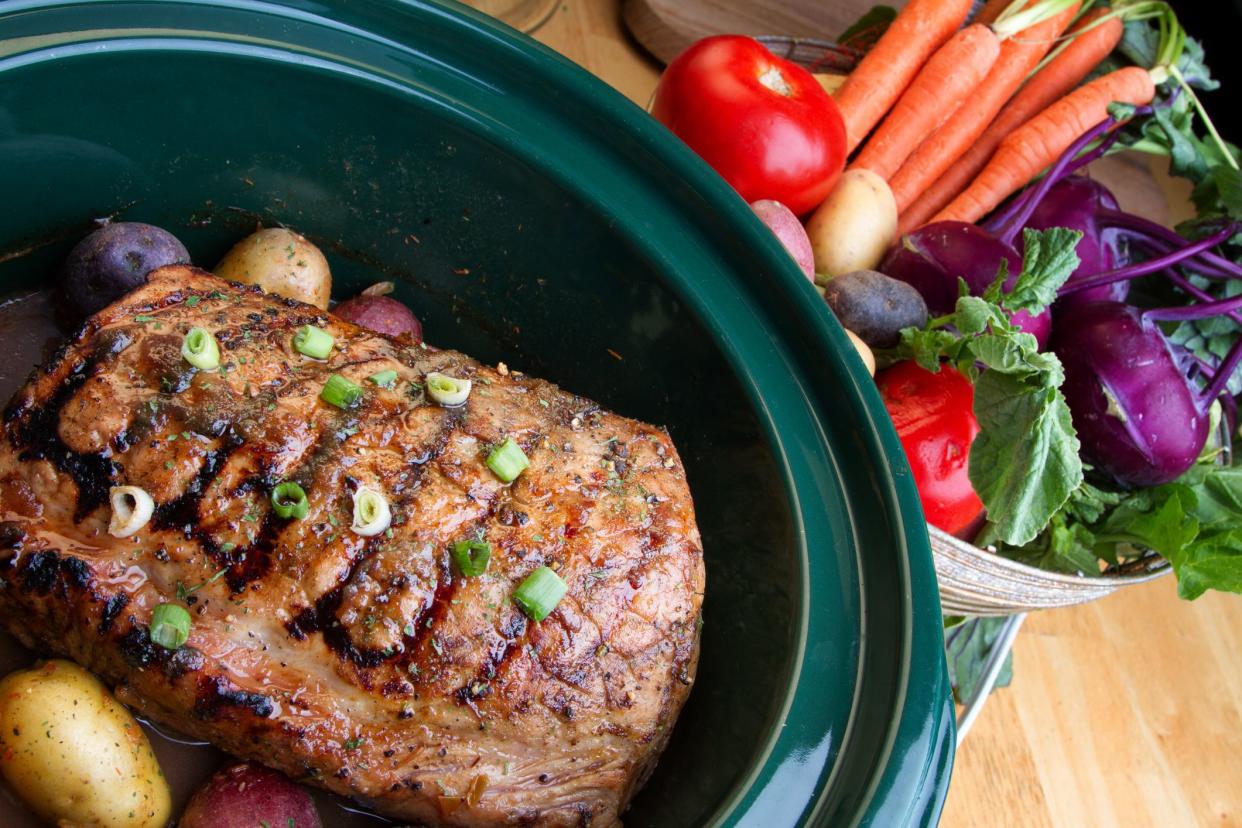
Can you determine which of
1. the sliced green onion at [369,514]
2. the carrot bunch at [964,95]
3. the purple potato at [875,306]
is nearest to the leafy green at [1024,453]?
the purple potato at [875,306]

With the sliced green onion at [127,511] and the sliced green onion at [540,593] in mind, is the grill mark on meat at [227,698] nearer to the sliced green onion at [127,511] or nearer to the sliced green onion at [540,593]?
the sliced green onion at [127,511]

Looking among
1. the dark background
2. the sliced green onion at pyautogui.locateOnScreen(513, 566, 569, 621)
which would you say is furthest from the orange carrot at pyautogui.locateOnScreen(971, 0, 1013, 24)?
the sliced green onion at pyautogui.locateOnScreen(513, 566, 569, 621)

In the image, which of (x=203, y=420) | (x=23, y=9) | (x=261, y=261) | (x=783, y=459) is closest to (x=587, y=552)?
(x=783, y=459)

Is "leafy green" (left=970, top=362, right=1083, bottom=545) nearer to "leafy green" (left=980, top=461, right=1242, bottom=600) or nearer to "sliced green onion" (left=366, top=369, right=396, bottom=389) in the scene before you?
"leafy green" (left=980, top=461, right=1242, bottom=600)

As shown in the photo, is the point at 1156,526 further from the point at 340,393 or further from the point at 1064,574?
the point at 340,393

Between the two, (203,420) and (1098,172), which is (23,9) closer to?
(203,420)
